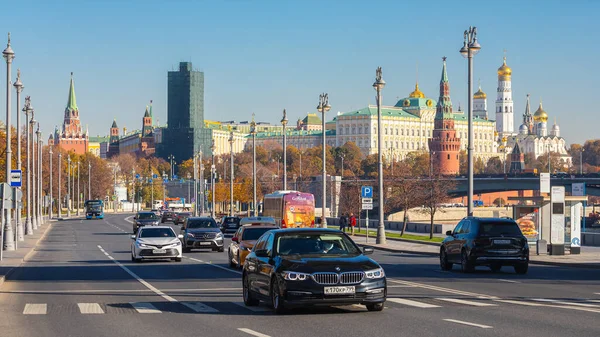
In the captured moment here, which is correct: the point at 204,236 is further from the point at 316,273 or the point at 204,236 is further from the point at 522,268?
the point at 316,273

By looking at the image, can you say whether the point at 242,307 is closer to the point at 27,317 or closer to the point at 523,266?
the point at 27,317

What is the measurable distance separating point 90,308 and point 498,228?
48.1 ft

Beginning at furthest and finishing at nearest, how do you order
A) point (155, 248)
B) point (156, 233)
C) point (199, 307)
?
point (156, 233)
point (155, 248)
point (199, 307)

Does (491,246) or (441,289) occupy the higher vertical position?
(491,246)

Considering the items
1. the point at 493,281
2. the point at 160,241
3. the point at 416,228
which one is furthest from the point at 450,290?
the point at 416,228

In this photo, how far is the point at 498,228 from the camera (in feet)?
100

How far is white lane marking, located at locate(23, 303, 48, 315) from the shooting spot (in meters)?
19.0

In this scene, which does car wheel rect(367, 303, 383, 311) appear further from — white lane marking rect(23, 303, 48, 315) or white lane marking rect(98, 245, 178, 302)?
white lane marking rect(23, 303, 48, 315)

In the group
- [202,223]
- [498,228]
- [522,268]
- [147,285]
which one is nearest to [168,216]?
[202,223]

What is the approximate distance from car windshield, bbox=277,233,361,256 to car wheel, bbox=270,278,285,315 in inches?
30.8

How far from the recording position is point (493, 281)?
26500 millimetres

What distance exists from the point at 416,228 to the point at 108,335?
64016 mm

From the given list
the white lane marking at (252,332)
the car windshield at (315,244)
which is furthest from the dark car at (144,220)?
the white lane marking at (252,332)

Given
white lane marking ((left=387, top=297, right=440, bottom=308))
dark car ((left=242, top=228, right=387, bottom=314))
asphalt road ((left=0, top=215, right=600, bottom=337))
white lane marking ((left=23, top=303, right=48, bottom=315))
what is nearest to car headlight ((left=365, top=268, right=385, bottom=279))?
dark car ((left=242, top=228, right=387, bottom=314))
